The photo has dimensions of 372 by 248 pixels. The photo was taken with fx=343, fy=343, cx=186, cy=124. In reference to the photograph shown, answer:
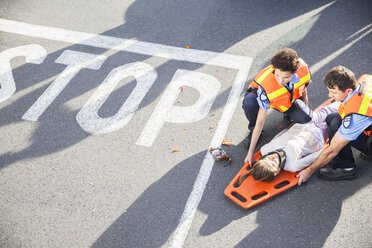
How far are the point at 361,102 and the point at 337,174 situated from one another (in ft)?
3.92

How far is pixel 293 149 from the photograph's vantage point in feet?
15.2

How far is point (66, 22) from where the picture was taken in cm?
773

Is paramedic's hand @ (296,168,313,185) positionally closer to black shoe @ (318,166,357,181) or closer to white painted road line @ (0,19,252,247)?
black shoe @ (318,166,357,181)

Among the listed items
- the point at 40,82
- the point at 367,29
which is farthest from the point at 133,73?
the point at 367,29

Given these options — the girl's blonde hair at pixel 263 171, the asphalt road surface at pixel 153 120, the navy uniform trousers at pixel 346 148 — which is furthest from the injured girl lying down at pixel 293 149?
the asphalt road surface at pixel 153 120

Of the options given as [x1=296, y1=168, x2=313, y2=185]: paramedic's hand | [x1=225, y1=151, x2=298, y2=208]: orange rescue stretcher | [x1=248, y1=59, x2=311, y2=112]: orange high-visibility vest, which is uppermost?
[x1=248, y1=59, x2=311, y2=112]: orange high-visibility vest

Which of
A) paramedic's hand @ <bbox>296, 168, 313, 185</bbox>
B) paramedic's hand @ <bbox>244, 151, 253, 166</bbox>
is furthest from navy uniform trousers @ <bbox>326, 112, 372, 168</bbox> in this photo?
paramedic's hand @ <bbox>244, 151, 253, 166</bbox>

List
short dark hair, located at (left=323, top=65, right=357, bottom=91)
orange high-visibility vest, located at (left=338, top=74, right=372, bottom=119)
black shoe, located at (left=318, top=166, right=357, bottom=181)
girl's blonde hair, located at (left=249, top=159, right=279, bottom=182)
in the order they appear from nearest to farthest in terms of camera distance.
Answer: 1. orange high-visibility vest, located at (left=338, top=74, right=372, bottom=119)
2. short dark hair, located at (left=323, top=65, right=357, bottom=91)
3. girl's blonde hair, located at (left=249, top=159, right=279, bottom=182)
4. black shoe, located at (left=318, top=166, right=357, bottom=181)

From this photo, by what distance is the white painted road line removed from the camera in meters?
4.87

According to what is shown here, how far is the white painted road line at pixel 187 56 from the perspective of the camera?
487cm

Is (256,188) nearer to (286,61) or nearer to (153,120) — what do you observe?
(286,61)

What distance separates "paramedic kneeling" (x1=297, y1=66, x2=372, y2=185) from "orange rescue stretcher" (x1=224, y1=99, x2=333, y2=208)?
19 cm

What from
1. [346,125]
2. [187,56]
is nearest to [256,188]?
[346,125]

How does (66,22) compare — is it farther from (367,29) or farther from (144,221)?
(367,29)
